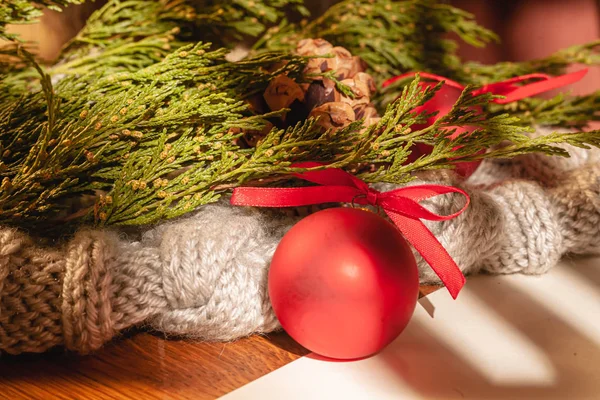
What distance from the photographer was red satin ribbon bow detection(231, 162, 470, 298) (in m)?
0.61

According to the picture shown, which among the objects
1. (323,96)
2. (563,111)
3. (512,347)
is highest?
(323,96)

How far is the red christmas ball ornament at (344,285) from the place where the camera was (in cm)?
52

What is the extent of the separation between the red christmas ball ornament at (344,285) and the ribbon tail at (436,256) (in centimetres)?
6

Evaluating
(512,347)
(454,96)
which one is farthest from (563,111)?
(512,347)

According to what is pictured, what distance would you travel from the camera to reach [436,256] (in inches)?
24.0

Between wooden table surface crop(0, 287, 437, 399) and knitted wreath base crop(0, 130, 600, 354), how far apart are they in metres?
0.02

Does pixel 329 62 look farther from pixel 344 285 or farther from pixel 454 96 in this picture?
pixel 344 285

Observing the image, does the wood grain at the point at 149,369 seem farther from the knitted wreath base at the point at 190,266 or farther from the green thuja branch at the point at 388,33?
the green thuja branch at the point at 388,33

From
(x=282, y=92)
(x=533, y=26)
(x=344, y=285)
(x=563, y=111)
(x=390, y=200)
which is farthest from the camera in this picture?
(x=533, y=26)

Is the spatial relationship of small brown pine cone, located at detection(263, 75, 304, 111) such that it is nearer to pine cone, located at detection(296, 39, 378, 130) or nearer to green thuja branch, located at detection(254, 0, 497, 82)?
pine cone, located at detection(296, 39, 378, 130)

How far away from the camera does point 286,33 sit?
99 cm

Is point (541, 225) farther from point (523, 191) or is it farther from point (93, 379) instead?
point (93, 379)

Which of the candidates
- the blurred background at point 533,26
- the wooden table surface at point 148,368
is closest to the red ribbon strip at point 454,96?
the wooden table surface at point 148,368

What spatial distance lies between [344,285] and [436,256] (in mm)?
145
